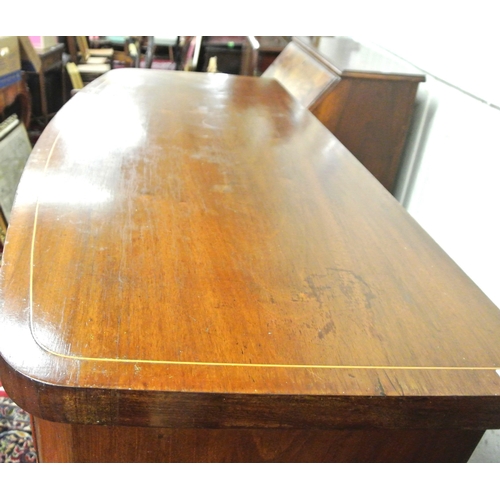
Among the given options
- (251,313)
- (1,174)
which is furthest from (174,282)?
(1,174)

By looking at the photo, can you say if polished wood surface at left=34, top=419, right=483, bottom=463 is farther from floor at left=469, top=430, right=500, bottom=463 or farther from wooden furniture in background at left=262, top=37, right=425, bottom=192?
wooden furniture in background at left=262, top=37, right=425, bottom=192

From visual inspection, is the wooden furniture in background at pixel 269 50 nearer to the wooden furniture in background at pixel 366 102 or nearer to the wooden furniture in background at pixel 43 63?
the wooden furniture in background at pixel 366 102

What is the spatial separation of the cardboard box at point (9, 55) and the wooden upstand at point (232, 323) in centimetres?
154

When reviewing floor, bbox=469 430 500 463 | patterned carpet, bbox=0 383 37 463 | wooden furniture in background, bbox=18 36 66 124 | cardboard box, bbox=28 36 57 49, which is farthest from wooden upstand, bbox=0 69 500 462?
cardboard box, bbox=28 36 57 49

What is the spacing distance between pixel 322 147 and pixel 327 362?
0.58 metres

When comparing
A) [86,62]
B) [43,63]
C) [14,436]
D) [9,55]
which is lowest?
[14,436]

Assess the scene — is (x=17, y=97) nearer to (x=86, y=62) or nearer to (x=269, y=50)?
(x=269, y=50)

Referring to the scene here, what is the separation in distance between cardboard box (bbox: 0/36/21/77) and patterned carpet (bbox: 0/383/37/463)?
1428 millimetres

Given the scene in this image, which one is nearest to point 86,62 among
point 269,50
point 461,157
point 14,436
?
point 269,50

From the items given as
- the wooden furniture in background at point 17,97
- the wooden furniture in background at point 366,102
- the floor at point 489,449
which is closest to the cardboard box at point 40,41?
the wooden furniture in background at point 17,97

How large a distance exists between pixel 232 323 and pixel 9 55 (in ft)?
6.85

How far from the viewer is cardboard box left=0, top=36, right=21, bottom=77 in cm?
202

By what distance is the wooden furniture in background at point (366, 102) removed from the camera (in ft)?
3.92

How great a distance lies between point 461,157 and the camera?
1067mm
